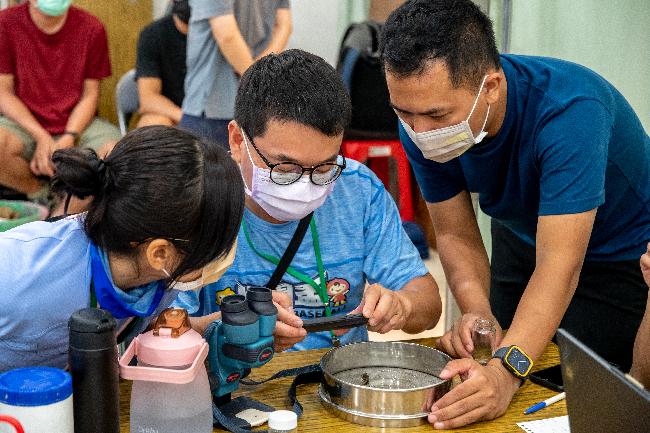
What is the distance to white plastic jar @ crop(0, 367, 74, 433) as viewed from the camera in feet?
3.29

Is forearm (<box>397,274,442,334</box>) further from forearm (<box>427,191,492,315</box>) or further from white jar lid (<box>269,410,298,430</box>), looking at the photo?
white jar lid (<box>269,410,298,430</box>)

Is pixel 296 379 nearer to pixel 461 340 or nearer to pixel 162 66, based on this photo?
pixel 461 340

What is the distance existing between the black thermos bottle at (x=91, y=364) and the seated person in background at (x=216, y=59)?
2262 millimetres

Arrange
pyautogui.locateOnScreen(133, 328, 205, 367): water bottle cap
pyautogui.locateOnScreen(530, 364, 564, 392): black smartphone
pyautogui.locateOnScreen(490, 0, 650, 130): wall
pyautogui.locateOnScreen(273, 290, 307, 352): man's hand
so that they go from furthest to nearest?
pyautogui.locateOnScreen(490, 0, 650, 130): wall < pyautogui.locateOnScreen(530, 364, 564, 392): black smartphone < pyautogui.locateOnScreen(273, 290, 307, 352): man's hand < pyautogui.locateOnScreen(133, 328, 205, 367): water bottle cap

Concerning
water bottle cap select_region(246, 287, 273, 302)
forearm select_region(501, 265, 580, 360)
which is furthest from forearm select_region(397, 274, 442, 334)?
water bottle cap select_region(246, 287, 273, 302)

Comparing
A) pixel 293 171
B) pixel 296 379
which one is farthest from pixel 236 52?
pixel 296 379

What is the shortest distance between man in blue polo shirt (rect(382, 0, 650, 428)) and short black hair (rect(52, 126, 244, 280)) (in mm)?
462

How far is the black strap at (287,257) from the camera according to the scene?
1691 millimetres

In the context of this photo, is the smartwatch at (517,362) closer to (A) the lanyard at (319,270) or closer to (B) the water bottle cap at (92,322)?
(A) the lanyard at (319,270)

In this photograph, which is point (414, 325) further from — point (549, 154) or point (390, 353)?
point (549, 154)

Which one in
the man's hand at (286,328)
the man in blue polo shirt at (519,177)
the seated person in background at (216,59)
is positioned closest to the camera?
the man's hand at (286,328)

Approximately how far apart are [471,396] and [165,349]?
0.51 metres

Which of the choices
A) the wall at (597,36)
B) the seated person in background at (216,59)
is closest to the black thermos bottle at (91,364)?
the wall at (597,36)

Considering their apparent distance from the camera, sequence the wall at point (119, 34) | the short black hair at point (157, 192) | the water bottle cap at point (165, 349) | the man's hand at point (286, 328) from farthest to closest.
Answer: the wall at point (119, 34) < the man's hand at point (286, 328) < the short black hair at point (157, 192) < the water bottle cap at point (165, 349)
